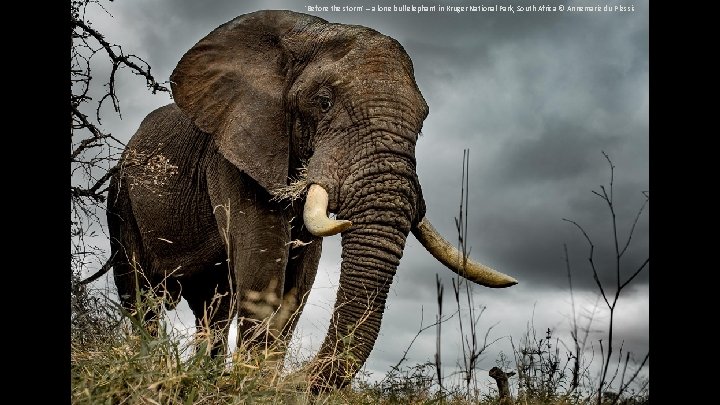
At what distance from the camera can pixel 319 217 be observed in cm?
596

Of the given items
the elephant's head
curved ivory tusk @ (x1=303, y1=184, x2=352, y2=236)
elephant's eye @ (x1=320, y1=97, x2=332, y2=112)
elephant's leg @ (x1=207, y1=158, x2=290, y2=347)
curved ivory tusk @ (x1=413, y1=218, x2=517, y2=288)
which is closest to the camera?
curved ivory tusk @ (x1=303, y1=184, x2=352, y2=236)

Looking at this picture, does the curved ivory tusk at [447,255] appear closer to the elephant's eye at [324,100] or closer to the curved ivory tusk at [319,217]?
the curved ivory tusk at [319,217]

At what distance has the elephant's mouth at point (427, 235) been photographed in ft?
19.3

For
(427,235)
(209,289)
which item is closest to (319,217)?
(427,235)

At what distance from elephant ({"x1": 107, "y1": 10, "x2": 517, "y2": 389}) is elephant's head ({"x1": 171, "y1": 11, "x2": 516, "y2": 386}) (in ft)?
0.04

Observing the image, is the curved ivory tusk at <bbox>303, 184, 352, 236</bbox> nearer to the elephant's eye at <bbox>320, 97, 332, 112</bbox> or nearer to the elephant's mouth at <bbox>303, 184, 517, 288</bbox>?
the elephant's mouth at <bbox>303, 184, 517, 288</bbox>

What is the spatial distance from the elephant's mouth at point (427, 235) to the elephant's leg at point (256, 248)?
3.87 ft

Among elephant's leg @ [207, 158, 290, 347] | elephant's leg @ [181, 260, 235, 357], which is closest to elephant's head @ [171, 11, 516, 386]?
elephant's leg @ [207, 158, 290, 347]

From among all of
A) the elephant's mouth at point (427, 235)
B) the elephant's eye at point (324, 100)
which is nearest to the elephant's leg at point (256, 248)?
the elephant's eye at point (324, 100)

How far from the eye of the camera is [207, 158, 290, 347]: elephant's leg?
7.21 m

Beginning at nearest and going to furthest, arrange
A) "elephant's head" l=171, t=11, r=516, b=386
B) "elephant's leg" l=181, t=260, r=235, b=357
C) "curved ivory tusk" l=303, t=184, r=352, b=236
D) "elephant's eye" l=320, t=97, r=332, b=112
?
"curved ivory tusk" l=303, t=184, r=352, b=236, "elephant's head" l=171, t=11, r=516, b=386, "elephant's eye" l=320, t=97, r=332, b=112, "elephant's leg" l=181, t=260, r=235, b=357

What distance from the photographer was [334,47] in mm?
7176
